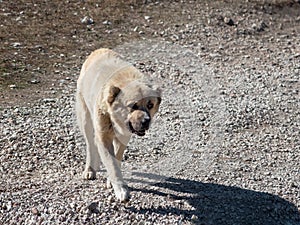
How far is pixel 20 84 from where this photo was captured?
39.9 feet

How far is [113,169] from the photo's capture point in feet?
26.2

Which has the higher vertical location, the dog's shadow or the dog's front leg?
the dog's front leg

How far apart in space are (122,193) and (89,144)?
1.33 metres

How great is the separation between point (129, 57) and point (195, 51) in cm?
163

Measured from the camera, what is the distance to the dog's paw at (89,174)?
8859 millimetres

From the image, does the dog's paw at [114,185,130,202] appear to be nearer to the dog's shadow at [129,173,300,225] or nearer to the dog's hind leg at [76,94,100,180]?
the dog's shadow at [129,173,300,225]

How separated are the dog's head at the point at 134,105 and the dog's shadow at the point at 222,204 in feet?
3.56

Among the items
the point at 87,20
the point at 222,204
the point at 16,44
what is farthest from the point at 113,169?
the point at 87,20

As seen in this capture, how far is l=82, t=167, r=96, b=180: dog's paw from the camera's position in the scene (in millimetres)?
→ 8859

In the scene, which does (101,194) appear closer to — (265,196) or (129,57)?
(265,196)

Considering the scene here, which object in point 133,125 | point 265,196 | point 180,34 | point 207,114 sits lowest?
point 180,34

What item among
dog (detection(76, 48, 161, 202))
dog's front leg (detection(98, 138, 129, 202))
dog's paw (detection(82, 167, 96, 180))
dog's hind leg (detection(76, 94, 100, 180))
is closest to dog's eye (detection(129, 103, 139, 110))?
dog (detection(76, 48, 161, 202))

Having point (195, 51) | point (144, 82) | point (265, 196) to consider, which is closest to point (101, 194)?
point (144, 82)

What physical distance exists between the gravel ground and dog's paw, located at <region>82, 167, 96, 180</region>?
7 centimetres
